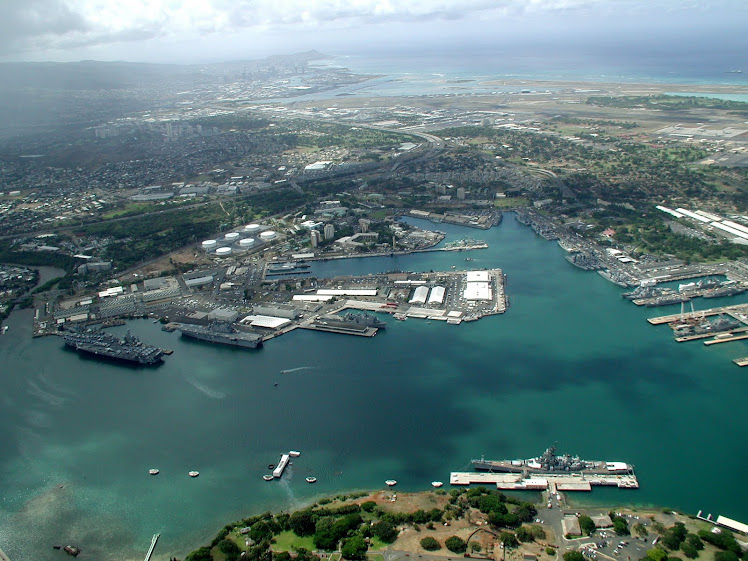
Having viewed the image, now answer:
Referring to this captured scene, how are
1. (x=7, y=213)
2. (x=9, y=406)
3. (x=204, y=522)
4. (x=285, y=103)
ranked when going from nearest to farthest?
(x=204, y=522)
(x=9, y=406)
(x=7, y=213)
(x=285, y=103)

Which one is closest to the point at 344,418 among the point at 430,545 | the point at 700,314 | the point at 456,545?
the point at 430,545

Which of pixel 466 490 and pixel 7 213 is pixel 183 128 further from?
pixel 466 490

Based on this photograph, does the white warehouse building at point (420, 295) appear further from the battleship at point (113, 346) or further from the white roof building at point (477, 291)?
the battleship at point (113, 346)

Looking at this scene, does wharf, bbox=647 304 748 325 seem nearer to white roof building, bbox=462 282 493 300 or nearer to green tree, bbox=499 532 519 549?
white roof building, bbox=462 282 493 300

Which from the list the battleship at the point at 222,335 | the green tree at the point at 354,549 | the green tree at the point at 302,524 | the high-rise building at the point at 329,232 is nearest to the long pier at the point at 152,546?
the green tree at the point at 302,524

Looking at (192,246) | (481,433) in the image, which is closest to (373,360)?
(481,433)

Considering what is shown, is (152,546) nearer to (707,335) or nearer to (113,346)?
(113,346)
